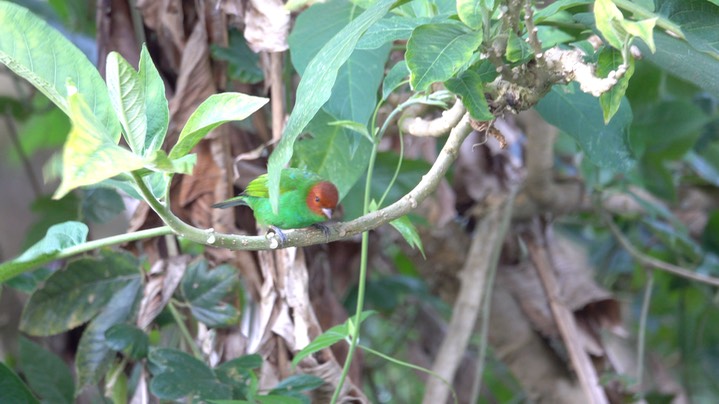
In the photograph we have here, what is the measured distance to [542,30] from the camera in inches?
47.6

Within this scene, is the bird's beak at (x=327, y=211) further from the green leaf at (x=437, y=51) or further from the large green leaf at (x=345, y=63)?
the green leaf at (x=437, y=51)

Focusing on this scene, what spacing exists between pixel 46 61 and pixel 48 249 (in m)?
0.28

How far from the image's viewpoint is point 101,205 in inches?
66.6

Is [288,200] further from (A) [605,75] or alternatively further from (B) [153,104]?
(A) [605,75]

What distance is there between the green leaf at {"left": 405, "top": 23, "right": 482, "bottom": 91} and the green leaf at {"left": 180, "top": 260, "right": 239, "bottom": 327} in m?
0.69

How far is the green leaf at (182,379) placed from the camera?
1.22m

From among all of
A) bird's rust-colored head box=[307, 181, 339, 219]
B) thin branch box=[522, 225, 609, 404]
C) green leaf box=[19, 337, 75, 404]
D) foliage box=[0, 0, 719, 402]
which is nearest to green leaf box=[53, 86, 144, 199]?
foliage box=[0, 0, 719, 402]

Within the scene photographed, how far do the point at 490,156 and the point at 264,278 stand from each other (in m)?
1.00

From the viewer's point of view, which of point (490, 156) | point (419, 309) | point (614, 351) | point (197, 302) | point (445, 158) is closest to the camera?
point (445, 158)

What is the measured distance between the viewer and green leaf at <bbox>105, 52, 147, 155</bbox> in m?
0.76

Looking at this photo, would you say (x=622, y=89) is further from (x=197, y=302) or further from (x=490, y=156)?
(x=490, y=156)

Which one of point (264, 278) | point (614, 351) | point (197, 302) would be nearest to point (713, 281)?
point (614, 351)

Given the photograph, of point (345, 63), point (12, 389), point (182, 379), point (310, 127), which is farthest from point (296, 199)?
point (12, 389)

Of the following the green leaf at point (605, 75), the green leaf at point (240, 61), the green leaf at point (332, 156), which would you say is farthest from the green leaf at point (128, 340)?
the green leaf at point (605, 75)
